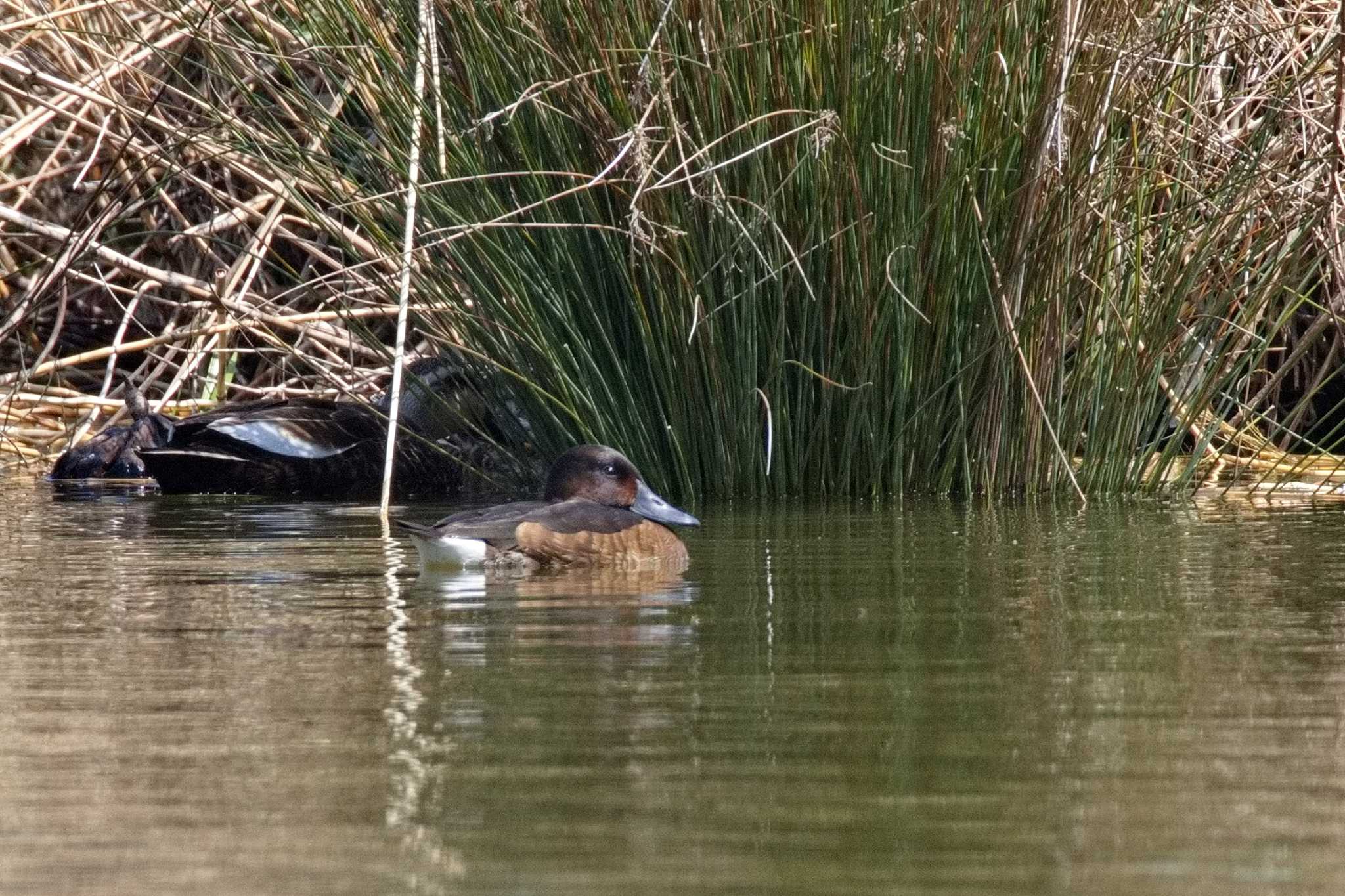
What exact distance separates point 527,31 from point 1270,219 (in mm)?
2462

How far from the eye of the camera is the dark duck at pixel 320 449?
7.62 metres

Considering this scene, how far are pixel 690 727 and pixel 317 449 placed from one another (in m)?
5.24

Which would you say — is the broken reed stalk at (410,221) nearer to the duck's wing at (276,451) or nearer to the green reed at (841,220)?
the green reed at (841,220)

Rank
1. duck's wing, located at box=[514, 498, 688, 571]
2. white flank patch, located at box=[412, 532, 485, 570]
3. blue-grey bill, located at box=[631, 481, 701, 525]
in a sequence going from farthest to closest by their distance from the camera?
blue-grey bill, located at box=[631, 481, 701, 525], duck's wing, located at box=[514, 498, 688, 571], white flank patch, located at box=[412, 532, 485, 570]

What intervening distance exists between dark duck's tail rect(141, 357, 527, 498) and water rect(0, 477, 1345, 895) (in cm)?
273

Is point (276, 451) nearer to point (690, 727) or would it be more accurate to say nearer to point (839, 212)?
point (839, 212)

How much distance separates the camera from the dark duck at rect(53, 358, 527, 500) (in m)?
7.62

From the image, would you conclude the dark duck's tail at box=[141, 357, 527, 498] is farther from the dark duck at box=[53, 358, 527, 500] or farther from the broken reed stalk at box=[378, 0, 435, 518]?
the broken reed stalk at box=[378, 0, 435, 518]

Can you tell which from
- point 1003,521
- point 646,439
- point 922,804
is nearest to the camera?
point 922,804

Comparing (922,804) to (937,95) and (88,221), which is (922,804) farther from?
(88,221)

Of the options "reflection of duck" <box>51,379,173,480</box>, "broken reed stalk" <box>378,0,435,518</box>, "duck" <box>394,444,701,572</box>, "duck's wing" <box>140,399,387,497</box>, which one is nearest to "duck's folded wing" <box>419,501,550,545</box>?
"duck" <box>394,444,701,572</box>

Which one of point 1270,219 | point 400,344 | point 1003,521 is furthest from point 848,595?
point 1270,219

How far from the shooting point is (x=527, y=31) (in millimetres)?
5953

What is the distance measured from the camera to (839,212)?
5992mm
